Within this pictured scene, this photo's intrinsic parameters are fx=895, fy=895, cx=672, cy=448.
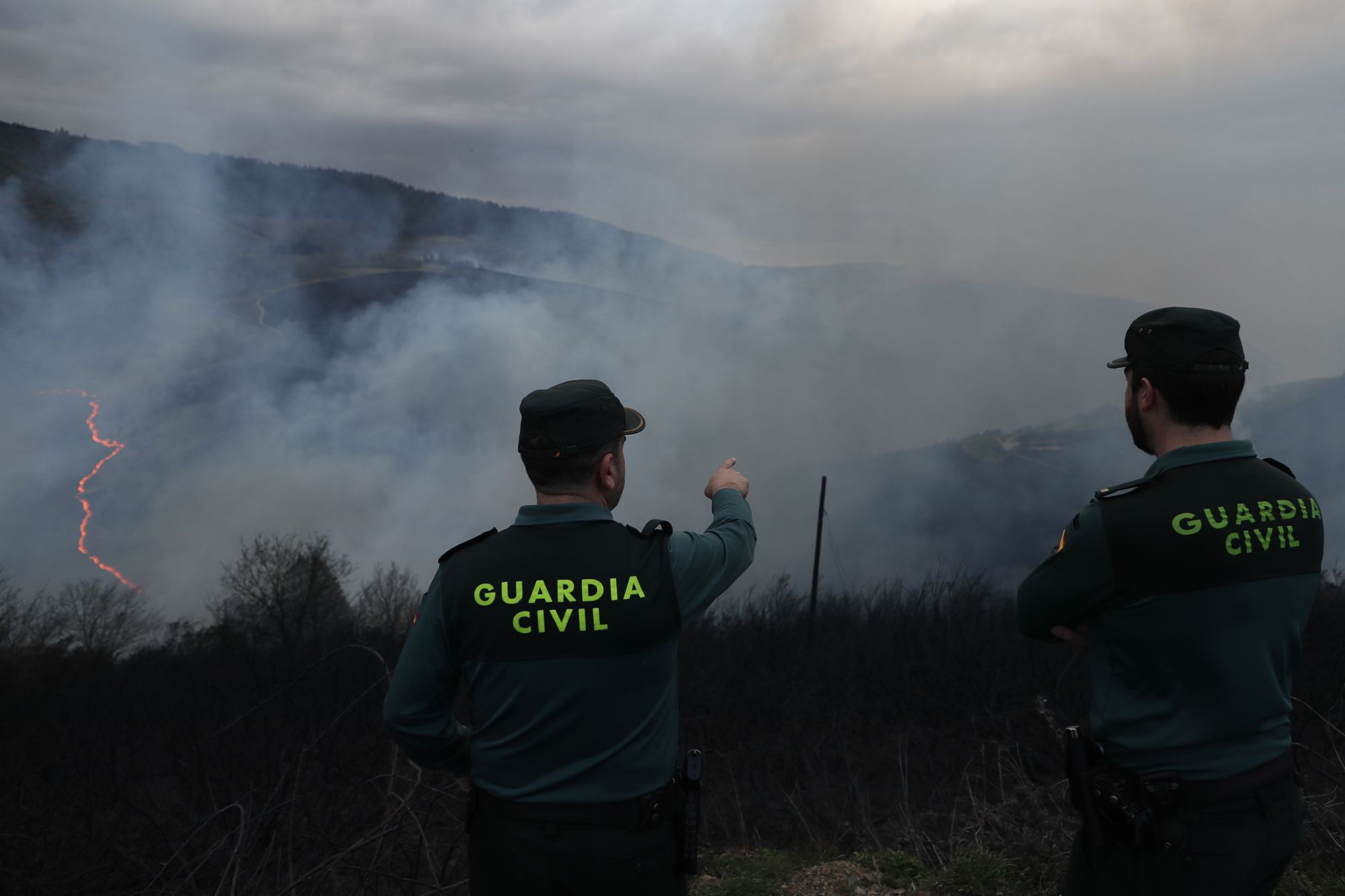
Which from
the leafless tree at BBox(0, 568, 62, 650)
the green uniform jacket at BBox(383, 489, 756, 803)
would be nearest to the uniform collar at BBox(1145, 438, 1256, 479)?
the green uniform jacket at BBox(383, 489, 756, 803)

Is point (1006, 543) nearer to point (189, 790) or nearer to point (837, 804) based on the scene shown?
point (837, 804)

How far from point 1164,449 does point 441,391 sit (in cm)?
3375

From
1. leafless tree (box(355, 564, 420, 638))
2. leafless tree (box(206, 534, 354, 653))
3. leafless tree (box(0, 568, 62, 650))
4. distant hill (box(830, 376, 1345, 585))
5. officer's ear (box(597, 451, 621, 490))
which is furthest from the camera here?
distant hill (box(830, 376, 1345, 585))

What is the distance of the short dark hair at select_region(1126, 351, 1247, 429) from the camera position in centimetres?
221

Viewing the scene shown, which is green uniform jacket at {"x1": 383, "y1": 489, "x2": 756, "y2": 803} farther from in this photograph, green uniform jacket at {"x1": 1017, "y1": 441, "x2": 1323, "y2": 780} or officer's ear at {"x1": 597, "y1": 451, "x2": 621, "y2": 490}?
green uniform jacket at {"x1": 1017, "y1": 441, "x2": 1323, "y2": 780}

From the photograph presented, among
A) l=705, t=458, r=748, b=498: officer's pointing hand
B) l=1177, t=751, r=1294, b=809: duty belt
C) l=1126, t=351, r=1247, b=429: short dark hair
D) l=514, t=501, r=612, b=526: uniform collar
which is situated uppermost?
l=1126, t=351, r=1247, b=429: short dark hair

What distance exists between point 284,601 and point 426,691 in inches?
605

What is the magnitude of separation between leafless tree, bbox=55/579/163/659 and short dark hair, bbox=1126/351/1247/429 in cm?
1435

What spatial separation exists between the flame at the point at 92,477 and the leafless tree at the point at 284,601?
3769 millimetres

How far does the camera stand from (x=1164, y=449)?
2281 millimetres

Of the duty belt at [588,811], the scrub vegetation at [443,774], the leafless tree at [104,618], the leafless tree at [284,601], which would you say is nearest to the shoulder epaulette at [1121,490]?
the duty belt at [588,811]

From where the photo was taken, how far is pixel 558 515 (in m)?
2.16

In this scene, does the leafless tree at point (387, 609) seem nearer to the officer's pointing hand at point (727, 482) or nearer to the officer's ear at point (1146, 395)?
the officer's pointing hand at point (727, 482)

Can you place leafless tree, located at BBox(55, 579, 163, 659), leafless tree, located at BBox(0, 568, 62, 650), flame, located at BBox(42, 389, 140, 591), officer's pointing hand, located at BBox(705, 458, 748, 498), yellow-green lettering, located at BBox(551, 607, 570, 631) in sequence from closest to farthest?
1. yellow-green lettering, located at BBox(551, 607, 570, 631)
2. officer's pointing hand, located at BBox(705, 458, 748, 498)
3. leafless tree, located at BBox(0, 568, 62, 650)
4. leafless tree, located at BBox(55, 579, 163, 659)
5. flame, located at BBox(42, 389, 140, 591)
